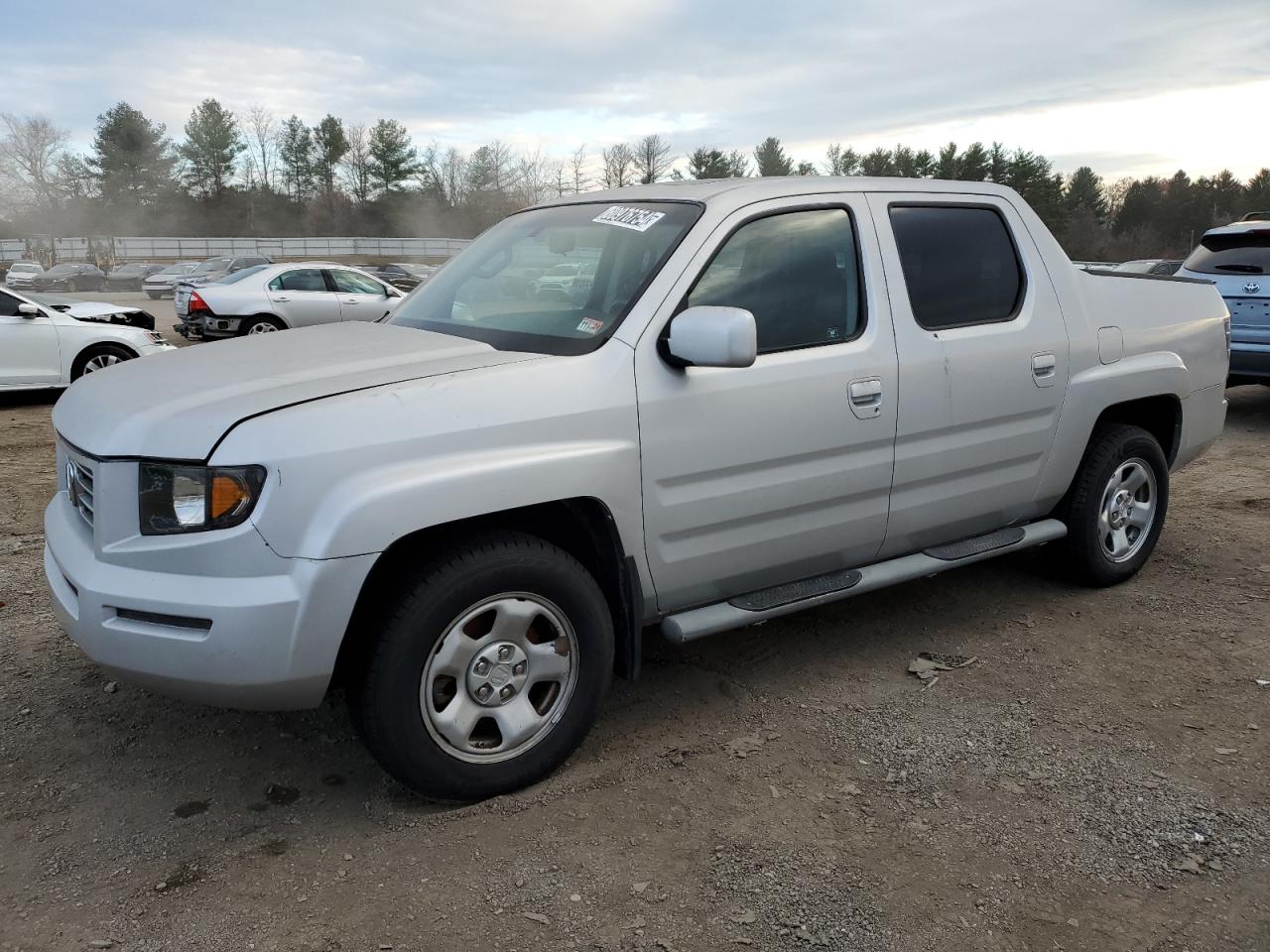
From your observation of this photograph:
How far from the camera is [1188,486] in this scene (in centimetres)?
686

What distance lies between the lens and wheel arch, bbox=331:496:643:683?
2850 mm

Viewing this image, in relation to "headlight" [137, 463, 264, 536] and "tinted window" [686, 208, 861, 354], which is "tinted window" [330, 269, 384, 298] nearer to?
"tinted window" [686, 208, 861, 354]

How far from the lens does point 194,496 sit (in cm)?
265

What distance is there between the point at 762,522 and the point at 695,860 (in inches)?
46.0

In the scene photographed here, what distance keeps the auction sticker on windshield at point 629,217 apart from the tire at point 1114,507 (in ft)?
7.84

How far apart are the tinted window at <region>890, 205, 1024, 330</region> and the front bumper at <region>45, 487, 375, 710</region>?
2.40 metres

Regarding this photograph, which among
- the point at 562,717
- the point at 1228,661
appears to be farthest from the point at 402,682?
the point at 1228,661

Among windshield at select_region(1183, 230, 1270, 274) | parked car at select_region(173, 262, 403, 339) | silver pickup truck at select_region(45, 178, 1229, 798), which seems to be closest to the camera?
silver pickup truck at select_region(45, 178, 1229, 798)

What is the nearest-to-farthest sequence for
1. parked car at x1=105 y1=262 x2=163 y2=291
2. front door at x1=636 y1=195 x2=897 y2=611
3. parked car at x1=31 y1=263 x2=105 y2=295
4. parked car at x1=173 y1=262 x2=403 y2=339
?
front door at x1=636 y1=195 x2=897 y2=611 < parked car at x1=173 y1=262 x2=403 y2=339 < parked car at x1=31 y1=263 x2=105 y2=295 < parked car at x1=105 y1=262 x2=163 y2=291

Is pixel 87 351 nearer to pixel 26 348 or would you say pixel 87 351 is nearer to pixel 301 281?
pixel 26 348

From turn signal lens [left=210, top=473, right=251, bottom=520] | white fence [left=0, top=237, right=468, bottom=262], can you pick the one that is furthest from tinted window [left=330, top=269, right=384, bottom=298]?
white fence [left=0, top=237, right=468, bottom=262]

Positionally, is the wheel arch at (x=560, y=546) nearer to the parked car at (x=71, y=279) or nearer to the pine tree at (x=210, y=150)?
the parked car at (x=71, y=279)

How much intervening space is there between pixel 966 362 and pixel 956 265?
437mm

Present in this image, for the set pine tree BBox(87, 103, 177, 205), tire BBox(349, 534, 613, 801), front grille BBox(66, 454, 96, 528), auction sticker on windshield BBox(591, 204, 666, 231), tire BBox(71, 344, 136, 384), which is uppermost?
pine tree BBox(87, 103, 177, 205)
